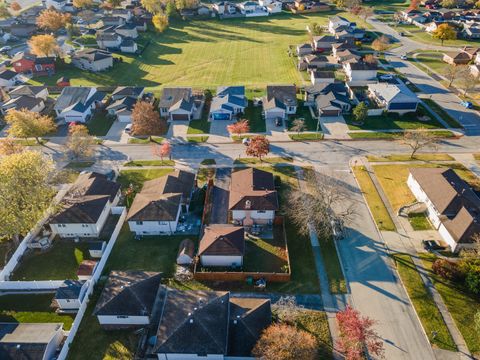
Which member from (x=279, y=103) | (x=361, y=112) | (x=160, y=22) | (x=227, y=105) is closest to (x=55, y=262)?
(x=227, y=105)

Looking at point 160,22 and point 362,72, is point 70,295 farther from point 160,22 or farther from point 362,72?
point 160,22

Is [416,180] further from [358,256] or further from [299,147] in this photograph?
[299,147]

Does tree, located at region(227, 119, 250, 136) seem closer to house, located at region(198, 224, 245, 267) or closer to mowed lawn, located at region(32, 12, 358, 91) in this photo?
mowed lawn, located at region(32, 12, 358, 91)

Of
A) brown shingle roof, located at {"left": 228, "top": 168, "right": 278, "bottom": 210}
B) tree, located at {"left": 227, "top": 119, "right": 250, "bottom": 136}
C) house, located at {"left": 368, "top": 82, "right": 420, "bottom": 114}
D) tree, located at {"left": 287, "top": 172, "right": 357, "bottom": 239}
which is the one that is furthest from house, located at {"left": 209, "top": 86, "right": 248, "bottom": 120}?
house, located at {"left": 368, "top": 82, "right": 420, "bottom": 114}

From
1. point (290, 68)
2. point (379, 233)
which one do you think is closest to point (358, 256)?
point (379, 233)

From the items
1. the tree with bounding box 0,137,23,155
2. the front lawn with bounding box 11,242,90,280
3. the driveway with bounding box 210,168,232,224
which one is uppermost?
the tree with bounding box 0,137,23,155

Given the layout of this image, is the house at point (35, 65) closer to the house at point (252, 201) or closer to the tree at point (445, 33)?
the house at point (252, 201)
